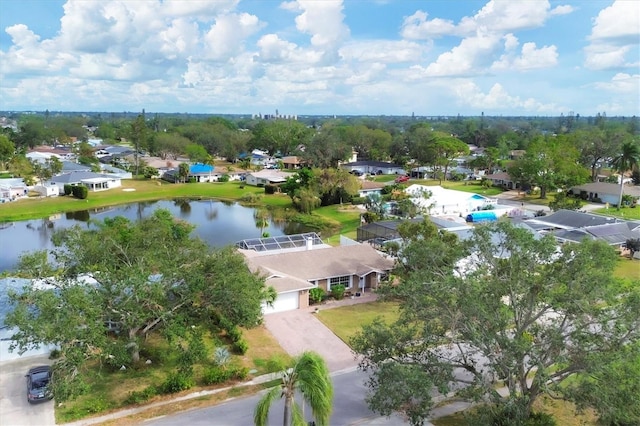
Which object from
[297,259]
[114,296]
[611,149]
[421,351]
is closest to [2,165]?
[297,259]

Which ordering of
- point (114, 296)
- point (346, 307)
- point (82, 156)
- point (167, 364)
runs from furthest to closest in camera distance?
1. point (82, 156)
2. point (346, 307)
3. point (167, 364)
4. point (114, 296)

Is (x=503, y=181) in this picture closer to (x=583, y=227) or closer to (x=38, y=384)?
(x=583, y=227)

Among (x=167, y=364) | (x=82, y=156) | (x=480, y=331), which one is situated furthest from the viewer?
(x=82, y=156)

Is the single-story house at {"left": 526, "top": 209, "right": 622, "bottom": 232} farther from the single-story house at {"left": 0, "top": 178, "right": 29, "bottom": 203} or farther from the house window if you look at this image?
the single-story house at {"left": 0, "top": 178, "right": 29, "bottom": 203}

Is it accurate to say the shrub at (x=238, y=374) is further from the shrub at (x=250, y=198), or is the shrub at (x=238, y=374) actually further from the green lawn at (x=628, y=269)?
the shrub at (x=250, y=198)

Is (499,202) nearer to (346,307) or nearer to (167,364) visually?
(346,307)

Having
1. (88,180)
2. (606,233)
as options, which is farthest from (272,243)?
(88,180)

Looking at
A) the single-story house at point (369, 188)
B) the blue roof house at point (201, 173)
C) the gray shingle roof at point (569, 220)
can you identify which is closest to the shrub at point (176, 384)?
the gray shingle roof at point (569, 220)
